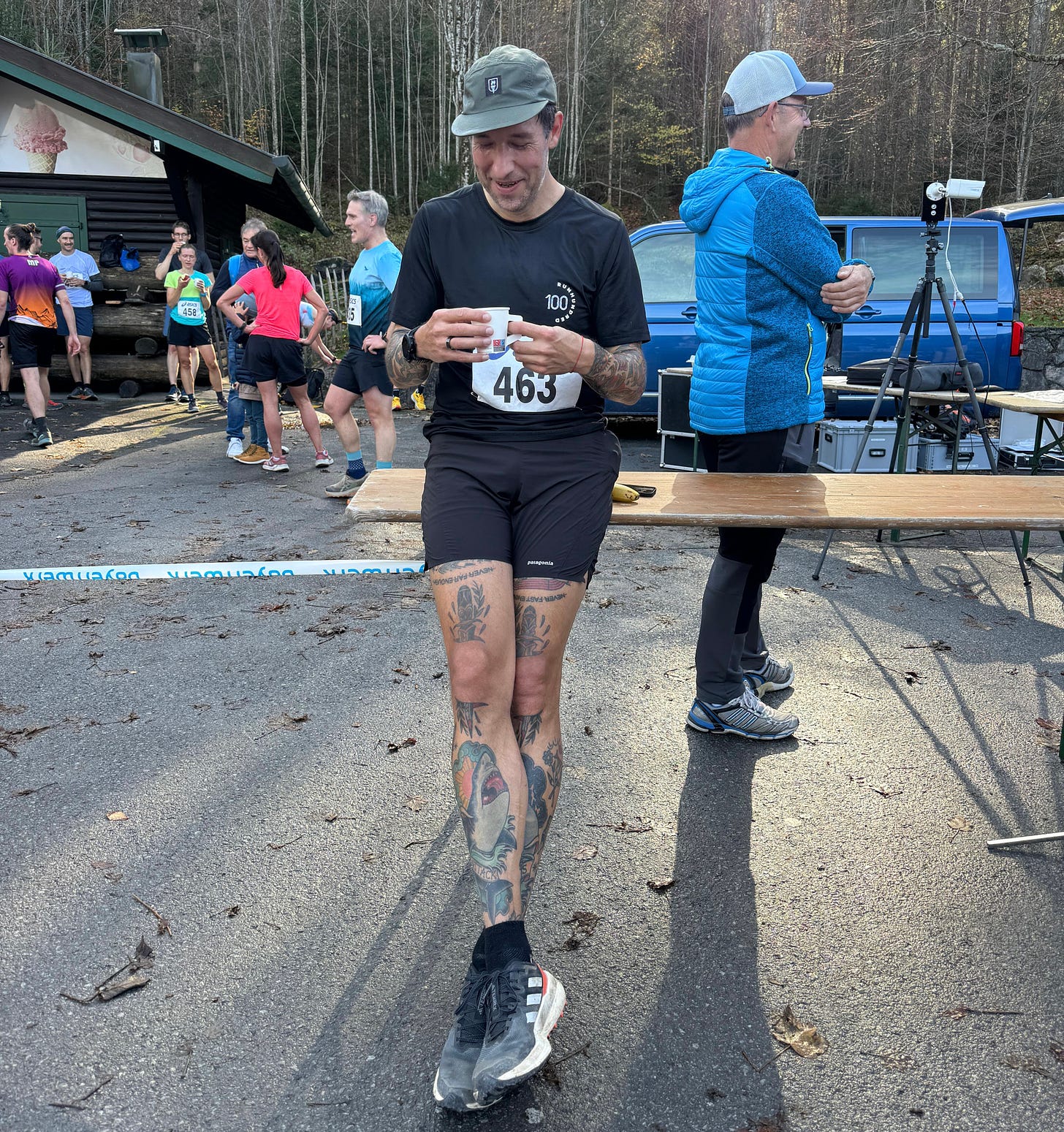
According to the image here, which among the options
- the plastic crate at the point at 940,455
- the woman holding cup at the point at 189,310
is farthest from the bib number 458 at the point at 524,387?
the woman holding cup at the point at 189,310

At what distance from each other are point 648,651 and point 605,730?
0.98 meters

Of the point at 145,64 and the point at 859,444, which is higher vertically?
the point at 145,64

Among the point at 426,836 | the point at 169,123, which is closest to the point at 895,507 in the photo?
the point at 426,836

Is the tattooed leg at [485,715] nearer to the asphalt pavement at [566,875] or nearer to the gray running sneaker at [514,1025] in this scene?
the gray running sneaker at [514,1025]

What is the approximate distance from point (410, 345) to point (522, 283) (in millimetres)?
310

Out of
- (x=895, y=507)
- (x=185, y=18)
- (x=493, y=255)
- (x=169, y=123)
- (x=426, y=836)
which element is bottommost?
(x=426, y=836)

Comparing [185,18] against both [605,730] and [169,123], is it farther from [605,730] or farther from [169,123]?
[605,730]

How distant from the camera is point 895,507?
3.11 metres

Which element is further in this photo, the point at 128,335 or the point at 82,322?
the point at 128,335

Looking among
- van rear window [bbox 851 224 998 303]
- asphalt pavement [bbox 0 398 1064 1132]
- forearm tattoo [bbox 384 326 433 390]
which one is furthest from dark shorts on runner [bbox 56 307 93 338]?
forearm tattoo [bbox 384 326 433 390]

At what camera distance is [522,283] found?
2.38 metres

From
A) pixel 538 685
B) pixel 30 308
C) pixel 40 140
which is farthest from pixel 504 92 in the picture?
pixel 40 140

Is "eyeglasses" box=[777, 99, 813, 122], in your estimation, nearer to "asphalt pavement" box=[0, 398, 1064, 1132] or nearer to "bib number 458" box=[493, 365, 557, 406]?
"bib number 458" box=[493, 365, 557, 406]

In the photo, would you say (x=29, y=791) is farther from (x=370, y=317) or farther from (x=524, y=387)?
(x=370, y=317)
